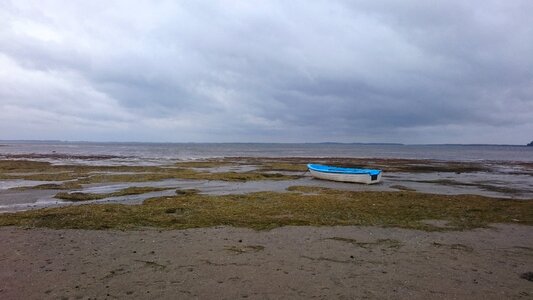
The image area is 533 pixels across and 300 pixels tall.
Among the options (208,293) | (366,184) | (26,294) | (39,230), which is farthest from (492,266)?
(366,184)

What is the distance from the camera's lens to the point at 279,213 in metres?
17.4

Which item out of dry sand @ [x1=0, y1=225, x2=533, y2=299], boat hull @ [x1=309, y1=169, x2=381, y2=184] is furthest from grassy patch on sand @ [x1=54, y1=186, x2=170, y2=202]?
boat hull @ [x1=309, y1=169, x2=381, y2=184]

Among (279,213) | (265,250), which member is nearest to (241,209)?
(279,213)

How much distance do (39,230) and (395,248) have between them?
12.0 meters

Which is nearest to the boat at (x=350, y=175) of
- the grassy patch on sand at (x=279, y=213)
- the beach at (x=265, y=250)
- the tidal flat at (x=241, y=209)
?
the tidal flat at (x=241, y=209)

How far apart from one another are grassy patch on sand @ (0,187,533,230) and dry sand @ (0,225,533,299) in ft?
4.11

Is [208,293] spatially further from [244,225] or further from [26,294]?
[244,225]

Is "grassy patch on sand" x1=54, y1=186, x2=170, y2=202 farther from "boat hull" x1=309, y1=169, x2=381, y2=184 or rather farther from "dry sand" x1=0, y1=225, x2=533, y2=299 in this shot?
"boat hull" x1=309, y1=169, x2=381, y2=184

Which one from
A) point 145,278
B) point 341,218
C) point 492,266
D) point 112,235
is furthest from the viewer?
point 341,218

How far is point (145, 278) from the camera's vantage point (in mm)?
8906

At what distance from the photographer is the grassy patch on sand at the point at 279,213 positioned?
15.1 meters

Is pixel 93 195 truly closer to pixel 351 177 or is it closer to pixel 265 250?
pixel 265 250

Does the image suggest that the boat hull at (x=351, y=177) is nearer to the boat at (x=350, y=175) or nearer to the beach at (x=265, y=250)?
the boat at (x=350, y=175)

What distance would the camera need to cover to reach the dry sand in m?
8.28
